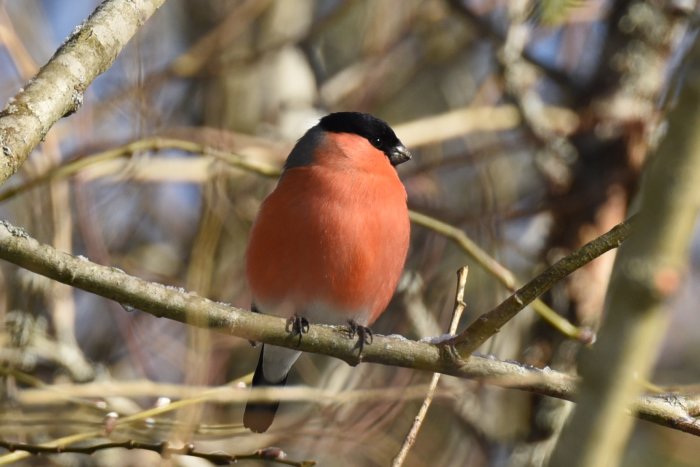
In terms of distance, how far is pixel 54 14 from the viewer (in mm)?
6430

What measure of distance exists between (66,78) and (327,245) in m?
1.51

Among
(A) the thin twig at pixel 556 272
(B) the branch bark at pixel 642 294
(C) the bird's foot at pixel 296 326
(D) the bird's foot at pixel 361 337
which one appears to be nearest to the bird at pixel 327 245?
(D) the bird's foot at pixel 361 337

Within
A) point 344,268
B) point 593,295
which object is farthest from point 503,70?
point 344,268

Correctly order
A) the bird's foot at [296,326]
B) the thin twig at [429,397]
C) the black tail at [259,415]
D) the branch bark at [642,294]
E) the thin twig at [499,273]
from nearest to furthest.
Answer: the branch bark at [642,294] → the thin twig at [429,397] → the bird's foot at [296,326] → the thin twig at [499,273] → the black tail at [259,415]

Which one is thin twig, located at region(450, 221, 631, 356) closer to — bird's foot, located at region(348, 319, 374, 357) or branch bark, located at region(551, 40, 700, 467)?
bird's foot, located at region(348, 319, 374, 357)

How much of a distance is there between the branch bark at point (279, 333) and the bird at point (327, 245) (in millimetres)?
935

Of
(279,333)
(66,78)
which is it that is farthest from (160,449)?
(66,78)

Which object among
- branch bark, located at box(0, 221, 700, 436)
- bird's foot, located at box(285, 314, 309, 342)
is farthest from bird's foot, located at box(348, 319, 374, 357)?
bird's foot, located at box(285, 314, 309, 342)

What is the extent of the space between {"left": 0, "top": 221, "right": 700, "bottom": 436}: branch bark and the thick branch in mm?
184

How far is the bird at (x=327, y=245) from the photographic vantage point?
3.37 meters

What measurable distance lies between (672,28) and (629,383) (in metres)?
3.87

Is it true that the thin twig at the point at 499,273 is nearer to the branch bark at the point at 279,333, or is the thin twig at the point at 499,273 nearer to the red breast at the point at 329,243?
the red breast at the point at 329,243

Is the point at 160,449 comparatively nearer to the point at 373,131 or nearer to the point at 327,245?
the point at 327,245

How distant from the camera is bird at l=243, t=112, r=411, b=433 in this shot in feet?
11.1
